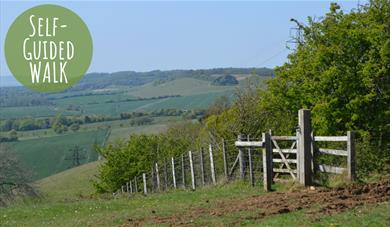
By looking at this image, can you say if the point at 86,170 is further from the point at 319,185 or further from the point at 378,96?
the point at 319,185

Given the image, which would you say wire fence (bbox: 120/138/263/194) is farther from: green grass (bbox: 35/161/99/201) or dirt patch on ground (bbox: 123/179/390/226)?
green grass (bbox: 35/161/99/201)

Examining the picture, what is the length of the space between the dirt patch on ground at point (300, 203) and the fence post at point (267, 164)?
7.92ft

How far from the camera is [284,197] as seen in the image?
15.6 meters

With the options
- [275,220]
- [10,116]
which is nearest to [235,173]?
[275,220]

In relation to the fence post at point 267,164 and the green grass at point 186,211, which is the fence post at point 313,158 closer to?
the fence post at point 267,164

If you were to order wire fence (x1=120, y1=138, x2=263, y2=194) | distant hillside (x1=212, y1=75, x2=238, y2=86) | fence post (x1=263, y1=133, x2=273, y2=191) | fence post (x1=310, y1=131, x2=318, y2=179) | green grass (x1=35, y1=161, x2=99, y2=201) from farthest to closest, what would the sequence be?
distant hillside (x1=212, y1=75, x2=238, y2=86)
green grass (x1=35, y1=161, x2=99, y2=201)
wire fence (x1=120, y1=138, x2=263, y2=194)
fence post (x1=263, y1=133, x2=273, y2=191)
fence post (x1=310, y1=131, x2=318, y2=179)

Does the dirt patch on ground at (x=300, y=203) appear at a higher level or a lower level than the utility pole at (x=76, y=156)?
higher

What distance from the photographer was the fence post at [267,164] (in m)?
18.7

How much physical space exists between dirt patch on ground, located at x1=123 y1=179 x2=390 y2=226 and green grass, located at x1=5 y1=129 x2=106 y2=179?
99462 mm

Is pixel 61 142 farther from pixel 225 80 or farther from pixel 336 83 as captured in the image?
pixel 336 83

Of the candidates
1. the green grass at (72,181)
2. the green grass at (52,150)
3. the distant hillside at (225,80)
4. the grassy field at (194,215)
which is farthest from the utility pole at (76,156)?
the grassy field at (194,215)

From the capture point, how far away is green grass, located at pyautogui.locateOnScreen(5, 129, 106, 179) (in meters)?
117

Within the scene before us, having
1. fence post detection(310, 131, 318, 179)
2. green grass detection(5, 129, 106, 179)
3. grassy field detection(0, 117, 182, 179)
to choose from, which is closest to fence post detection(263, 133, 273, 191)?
fence post detection(310, 131, 318, 179)

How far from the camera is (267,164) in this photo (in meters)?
18.8
